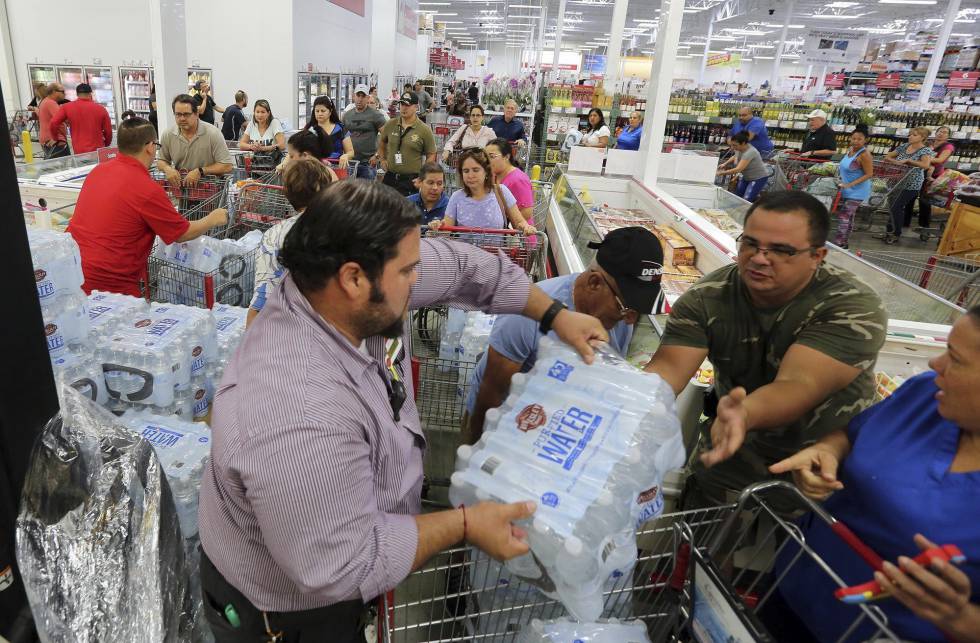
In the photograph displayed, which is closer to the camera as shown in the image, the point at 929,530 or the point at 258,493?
the point at 258,493

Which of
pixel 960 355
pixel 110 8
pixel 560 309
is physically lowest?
pixel 560 309

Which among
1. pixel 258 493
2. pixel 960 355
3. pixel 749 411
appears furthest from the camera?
pixel 749 411

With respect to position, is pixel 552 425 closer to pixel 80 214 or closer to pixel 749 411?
pixel 749 411

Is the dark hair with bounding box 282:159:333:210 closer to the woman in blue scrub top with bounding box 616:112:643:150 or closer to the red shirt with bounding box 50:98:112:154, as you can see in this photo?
the woman in blue scrub top with bounding box 616:112:643:150

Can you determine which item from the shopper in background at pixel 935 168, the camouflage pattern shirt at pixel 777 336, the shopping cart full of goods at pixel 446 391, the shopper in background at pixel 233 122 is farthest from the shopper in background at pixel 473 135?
the shopper in background at pixel 935 168

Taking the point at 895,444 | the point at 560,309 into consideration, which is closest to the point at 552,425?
the point at 560,309

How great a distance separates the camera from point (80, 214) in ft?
12.2

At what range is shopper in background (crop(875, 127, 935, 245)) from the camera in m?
11.0

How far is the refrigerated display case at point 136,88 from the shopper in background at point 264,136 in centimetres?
712

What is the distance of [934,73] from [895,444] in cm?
1910

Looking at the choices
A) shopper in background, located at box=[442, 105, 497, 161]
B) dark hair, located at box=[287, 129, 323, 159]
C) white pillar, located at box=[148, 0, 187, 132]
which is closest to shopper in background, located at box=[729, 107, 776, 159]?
shopper in background, located at box=[442, 105, 497, 161]

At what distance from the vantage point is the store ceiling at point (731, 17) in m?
23.4

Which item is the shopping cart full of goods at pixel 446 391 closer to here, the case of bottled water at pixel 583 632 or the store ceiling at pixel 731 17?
the case of bottled water at pixel 583 632

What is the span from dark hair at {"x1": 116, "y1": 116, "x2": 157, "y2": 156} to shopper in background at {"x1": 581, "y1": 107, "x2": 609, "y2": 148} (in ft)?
23.7
